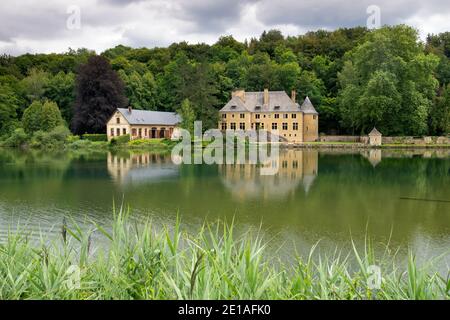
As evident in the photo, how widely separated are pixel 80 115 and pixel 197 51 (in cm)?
2706

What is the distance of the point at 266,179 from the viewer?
2052 cm

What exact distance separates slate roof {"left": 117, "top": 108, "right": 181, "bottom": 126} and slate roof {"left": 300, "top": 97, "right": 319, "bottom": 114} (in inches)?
548

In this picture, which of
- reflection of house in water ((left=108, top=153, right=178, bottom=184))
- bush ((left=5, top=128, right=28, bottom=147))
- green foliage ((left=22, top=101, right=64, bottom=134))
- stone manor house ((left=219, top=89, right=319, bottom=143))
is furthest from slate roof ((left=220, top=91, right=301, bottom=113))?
reflection of house in water ((left=108, top=153, right=178, bottom=184))

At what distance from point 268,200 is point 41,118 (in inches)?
1533

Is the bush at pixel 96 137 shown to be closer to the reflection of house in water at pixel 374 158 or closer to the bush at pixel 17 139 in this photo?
the bush at pixel 17 139

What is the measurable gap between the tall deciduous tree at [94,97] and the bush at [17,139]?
202 inches

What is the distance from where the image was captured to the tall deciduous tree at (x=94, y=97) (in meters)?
48.9

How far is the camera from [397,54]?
144ft

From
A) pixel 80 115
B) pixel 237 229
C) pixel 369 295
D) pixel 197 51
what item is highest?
pixel 197 51

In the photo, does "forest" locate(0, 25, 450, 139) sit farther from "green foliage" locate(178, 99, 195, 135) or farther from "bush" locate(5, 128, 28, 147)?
"bush" locate(5, 128, 28, 147)

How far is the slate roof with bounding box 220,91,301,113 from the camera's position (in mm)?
49844

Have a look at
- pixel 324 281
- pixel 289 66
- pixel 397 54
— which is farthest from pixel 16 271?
pixel 289 66
